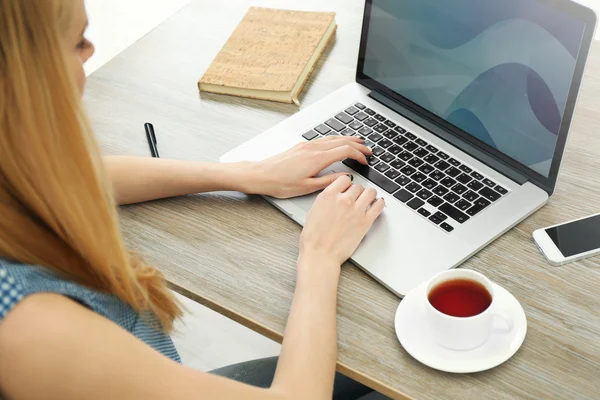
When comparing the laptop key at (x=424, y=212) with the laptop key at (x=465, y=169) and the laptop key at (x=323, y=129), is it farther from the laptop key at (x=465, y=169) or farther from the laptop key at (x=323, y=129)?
the laptop key at (x=323, y=129)

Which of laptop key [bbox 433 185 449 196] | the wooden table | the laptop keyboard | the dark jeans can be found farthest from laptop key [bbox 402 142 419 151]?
the dark jeans

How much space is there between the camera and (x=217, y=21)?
1.47 meters

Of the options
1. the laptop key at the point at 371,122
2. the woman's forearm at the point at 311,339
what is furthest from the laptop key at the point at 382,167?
the woman's forearm at the point at 311,339

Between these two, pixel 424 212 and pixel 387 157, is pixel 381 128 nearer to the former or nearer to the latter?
pixel 387 157

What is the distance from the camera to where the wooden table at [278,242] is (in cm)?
83

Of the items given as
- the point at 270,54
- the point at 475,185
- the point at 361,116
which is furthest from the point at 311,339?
the point at 270,54

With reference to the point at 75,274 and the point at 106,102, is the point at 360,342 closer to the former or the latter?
the point at 75,274

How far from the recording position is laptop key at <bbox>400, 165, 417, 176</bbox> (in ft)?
3.53

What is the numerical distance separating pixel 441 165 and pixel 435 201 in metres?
0.08

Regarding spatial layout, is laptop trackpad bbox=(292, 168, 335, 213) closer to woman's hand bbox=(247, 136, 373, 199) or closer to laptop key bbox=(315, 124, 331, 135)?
woman's hand bbox=(247, 136, 373, 199)

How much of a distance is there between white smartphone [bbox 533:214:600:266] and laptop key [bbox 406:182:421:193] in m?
0.18

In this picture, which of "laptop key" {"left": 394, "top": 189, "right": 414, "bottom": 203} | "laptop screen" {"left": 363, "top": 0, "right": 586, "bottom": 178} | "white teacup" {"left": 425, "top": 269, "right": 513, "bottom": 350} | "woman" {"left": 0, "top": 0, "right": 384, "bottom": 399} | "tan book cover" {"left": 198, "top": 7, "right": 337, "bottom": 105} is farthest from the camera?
"tan book cover" {"left": 198, "top": 7, "right": 337, "bottom": 105}

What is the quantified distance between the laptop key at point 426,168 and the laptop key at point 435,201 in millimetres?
57

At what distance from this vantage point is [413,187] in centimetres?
105
